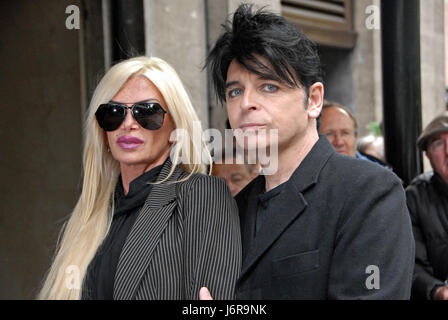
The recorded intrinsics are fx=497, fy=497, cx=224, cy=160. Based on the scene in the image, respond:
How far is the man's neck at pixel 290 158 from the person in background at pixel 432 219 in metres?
1.46

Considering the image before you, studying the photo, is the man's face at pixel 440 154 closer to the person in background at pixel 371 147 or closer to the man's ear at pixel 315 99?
the man's ear at pixel 315 99

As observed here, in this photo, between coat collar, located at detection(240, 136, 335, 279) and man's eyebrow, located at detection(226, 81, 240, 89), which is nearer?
coat collar, located at detection(240, 136, 335, 279)

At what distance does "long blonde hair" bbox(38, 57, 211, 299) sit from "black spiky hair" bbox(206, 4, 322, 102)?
0.25 metres

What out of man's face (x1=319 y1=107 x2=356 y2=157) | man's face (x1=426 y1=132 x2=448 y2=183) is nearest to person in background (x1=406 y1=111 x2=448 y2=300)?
man's face (x1=426 y1=132 x2=448 y2=183)

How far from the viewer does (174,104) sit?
1.75 meters

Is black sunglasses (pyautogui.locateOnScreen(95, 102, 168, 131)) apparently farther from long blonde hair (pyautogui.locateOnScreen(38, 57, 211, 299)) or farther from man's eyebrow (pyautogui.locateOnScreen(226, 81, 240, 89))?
man's eyebrow (pyautogui.locateOnScreen(226, 81, 240, 89))

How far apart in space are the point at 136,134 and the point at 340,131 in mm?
2258

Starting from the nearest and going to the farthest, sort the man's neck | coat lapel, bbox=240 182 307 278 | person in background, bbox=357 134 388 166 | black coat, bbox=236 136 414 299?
black coat, bbox=236 136 414 299 → coat lapel, bbox=240 182 307 278 → the man's neck → person in background, bbox=357 134 388 166

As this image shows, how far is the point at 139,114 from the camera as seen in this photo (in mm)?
1692

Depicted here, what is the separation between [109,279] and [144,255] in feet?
0.57

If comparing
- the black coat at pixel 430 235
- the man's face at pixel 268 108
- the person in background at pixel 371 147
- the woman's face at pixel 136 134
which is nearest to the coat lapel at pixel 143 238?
the woman's face at pixel 136 134

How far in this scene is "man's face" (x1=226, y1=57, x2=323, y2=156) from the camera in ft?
4.94

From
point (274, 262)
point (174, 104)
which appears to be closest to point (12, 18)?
point (174, 104)

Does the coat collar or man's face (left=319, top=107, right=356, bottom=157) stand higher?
man's face (left=319, top=107, right=356, bottom=157)
